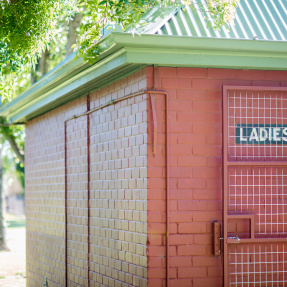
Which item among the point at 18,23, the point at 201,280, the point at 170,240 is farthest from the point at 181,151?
the point at 18,23

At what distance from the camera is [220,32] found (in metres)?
7.34

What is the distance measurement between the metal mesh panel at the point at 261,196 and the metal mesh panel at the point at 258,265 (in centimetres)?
18

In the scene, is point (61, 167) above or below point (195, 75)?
below

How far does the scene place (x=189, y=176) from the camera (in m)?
7.30

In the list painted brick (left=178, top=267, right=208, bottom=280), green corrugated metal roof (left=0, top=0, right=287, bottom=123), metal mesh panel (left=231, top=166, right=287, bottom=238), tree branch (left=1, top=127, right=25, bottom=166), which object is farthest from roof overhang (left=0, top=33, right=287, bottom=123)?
tree branch (left=1, top=127, right=25, bottom=166)

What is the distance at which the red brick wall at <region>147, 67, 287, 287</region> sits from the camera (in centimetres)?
719

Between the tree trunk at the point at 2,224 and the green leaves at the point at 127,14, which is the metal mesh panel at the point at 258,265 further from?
the tree trunk at the point at 2,224

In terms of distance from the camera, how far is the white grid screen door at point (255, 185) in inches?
289

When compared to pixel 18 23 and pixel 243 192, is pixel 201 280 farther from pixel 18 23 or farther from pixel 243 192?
pixel 18 23

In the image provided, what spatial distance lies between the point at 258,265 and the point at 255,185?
0.92 metres

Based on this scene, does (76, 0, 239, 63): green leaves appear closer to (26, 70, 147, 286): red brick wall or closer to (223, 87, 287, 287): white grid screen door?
(26, 70, 147, 286): red brick wall

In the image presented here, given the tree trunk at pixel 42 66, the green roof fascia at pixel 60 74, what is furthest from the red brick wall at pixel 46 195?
the tree trunk at pixel 42 66

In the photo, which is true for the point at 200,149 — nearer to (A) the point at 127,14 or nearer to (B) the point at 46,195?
(A) the point at 127,14

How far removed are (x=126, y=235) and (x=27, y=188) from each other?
241 inches
